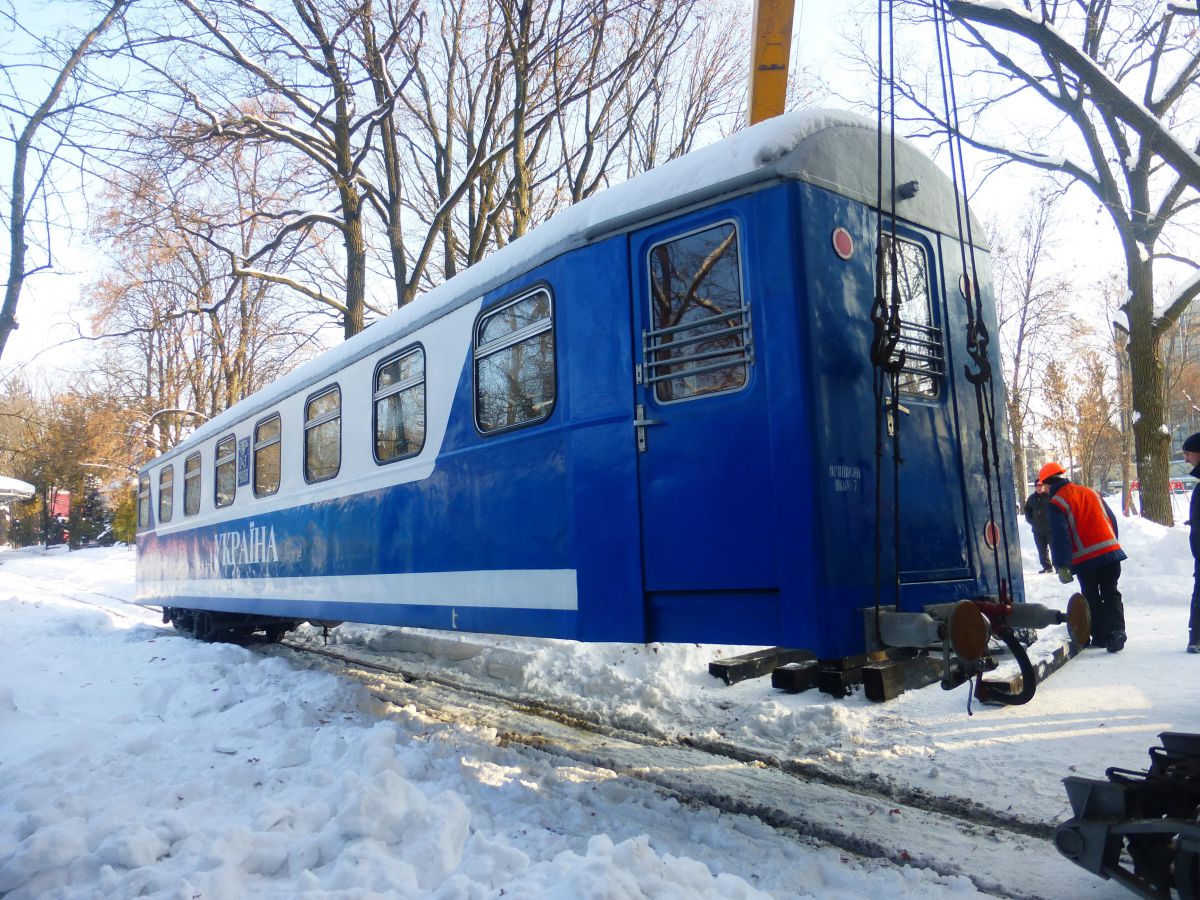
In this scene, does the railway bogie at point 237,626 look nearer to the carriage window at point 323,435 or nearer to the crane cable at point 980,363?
the carriage window at point 323,435

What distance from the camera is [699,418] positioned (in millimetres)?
4125

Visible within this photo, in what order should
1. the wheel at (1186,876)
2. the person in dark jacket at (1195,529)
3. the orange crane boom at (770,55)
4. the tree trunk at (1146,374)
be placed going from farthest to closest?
the tree trunk at (1146,374) < the orange crane boom at (770,55) < the person in dark jacket at (1195,529) < the wheel at (1186,876)

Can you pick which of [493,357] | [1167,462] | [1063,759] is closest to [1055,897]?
[1063,759]

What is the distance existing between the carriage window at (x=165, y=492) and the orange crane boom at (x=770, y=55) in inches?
413

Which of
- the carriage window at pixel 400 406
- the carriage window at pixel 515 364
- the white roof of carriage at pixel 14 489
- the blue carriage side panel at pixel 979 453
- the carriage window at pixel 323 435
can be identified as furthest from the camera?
the white roof of carriage at pixel 14 489

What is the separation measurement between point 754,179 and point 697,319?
0.72 metres

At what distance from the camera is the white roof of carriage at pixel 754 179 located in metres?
4.03

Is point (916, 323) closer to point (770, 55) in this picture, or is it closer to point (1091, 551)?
point (770, 55)

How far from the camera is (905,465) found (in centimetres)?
426

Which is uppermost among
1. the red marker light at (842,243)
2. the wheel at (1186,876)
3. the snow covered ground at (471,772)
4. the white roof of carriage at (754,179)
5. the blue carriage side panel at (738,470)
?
the white roof of carriage at (754,179)

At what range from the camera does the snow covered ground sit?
11.0ft

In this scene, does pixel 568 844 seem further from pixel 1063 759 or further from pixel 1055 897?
pixel 1063 759

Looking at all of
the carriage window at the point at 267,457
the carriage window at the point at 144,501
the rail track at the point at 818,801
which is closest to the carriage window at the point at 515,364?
the rail track at the point at 818,801

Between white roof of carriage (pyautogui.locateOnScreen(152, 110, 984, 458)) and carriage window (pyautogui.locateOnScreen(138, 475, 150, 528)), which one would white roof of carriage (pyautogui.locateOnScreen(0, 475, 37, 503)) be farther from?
white roof of carriage (pyautogui.locateOnScreen(152, 110, 984, 458))
